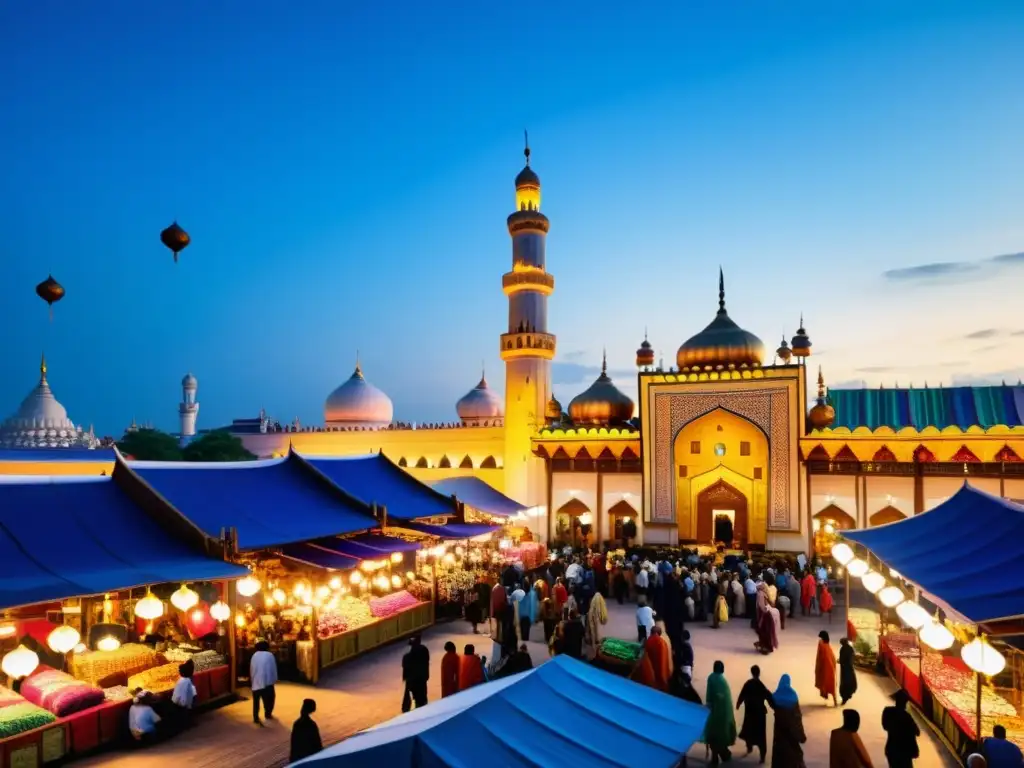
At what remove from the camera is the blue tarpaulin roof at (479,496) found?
1994cm

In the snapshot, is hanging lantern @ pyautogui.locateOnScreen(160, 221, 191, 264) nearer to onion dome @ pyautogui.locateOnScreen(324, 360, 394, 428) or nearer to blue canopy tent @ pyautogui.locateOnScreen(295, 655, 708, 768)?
blue canopy tent @ pyautogui.locateOnScreen(295, 655, 708, 768)

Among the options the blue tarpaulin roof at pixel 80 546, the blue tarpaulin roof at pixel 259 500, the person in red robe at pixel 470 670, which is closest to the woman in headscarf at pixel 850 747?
the person in red robe at pixel 470 670

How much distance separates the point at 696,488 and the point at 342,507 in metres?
12.5

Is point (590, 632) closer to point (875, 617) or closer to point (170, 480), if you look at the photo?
point (875, 617)

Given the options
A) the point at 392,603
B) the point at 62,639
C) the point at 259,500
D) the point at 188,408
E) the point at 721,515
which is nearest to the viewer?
the point at 62,639

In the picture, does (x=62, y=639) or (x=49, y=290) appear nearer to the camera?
(x=62, y=639)

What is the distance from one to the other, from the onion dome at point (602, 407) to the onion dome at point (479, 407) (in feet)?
33.1

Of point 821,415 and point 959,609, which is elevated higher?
point 821,415

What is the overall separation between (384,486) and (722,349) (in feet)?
39.2

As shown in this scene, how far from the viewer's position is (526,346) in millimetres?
25078

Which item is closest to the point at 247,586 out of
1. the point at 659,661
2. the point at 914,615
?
the point at 659,661

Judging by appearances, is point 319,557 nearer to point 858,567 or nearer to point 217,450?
point 858,567

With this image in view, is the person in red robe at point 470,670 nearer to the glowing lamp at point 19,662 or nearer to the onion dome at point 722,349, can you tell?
the glowing lamp at point 19,662

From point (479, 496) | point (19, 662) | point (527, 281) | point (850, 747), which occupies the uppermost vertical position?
point (527, 281)
